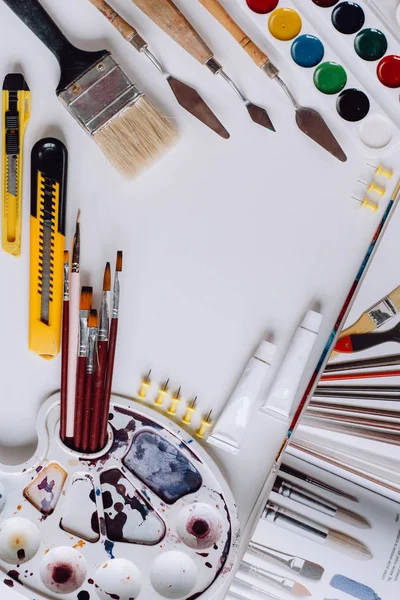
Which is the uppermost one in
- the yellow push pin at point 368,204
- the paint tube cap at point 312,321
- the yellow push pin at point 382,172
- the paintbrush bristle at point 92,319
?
the yellow push pin at point 382,172

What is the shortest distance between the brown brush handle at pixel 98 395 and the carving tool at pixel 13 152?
219 millimetres

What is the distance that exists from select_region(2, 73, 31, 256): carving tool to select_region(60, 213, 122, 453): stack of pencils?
0.10m

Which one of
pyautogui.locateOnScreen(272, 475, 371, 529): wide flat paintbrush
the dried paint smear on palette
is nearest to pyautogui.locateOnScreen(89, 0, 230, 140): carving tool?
the dried paint smear on palette

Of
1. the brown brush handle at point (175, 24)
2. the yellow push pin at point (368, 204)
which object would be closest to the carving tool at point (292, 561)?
the yellow push pin at point (368, 204)

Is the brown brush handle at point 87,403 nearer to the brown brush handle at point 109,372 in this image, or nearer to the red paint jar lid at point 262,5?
the brown brush handle at point 109,372

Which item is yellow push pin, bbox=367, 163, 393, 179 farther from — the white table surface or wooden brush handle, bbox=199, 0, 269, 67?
wooden brush handle, bbox=199, 0, 269, 67

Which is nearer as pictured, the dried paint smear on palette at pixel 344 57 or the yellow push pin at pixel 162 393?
the dried paint smear on palette at pixel 344 57

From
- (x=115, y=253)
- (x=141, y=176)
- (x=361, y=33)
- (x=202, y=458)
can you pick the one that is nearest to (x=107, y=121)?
(x=141, y=176)

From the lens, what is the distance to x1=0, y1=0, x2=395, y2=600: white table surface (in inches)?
43.8

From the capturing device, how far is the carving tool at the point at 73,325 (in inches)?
43.9

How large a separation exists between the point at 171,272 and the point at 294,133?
0.30 m

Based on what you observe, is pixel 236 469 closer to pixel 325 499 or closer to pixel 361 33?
pixel 325 499

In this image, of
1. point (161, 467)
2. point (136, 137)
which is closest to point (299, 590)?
point (161, 467)

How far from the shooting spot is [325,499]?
1.14 m
